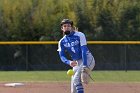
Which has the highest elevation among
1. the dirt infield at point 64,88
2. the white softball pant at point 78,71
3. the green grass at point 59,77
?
the white softball pant at point 78,71

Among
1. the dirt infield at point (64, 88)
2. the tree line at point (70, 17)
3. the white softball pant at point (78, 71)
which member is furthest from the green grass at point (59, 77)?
the white softball pant at point (78, 71)

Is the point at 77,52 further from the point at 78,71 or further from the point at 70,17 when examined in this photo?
the point at 70,17

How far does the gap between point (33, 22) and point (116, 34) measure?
5344mm

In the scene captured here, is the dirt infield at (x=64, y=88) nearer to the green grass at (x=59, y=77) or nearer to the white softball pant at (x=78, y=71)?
the green grass at (x=59, y=77)

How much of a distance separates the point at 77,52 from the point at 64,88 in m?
5.82

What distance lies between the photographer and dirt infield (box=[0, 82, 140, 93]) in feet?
50.9

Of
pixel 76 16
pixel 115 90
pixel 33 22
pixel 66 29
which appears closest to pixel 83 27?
pixel 76 16

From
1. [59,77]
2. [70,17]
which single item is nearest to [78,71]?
[59,77]

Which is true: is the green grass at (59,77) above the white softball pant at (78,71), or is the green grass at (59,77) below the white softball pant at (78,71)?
below

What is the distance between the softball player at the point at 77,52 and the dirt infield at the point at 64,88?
475cm

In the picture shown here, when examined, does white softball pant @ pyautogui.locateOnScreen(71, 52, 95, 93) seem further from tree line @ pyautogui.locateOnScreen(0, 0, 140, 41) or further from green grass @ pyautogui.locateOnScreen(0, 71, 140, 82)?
tree line @ pyautogui.locateOnScreen(0, 0, 140, 41)

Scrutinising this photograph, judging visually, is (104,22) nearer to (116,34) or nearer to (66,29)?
(116,34)

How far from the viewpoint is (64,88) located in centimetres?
1620

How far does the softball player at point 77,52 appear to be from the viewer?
10.3m
